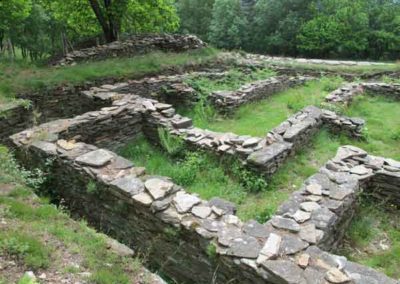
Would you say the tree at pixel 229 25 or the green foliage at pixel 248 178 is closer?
the green foliage at pixel 248 178

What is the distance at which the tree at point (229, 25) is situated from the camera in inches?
1884

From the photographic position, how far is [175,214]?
454 centimetres

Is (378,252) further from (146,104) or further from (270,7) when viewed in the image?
(270,7)

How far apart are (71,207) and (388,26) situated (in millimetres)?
43303

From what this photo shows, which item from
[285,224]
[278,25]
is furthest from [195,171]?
[278,25]

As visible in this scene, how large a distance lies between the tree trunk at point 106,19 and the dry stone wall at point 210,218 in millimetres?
10249

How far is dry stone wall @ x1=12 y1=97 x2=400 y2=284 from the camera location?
12.4 ft

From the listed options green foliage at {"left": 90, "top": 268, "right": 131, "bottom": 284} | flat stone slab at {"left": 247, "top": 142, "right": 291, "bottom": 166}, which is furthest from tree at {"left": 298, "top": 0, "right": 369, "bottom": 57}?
green foliage at {"left": 90, "top": 268, "right": 131, "bottom": 284}

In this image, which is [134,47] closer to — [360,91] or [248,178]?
[360,91]

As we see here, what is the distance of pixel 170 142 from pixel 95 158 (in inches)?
93.0

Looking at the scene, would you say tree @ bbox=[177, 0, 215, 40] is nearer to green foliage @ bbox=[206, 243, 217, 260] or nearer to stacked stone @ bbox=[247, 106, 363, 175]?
stacked stone @ bbox=[247, 106, 363, 175]

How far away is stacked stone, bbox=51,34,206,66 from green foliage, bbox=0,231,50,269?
31.3 ft

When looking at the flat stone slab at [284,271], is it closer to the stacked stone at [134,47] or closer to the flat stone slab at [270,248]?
the flat stone slab at [270,248]

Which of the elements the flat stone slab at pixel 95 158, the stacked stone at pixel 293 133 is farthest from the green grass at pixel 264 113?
the flat stone slab at pixel 95 158
